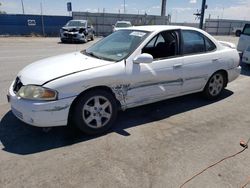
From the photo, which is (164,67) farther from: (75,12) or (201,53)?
(75,12)

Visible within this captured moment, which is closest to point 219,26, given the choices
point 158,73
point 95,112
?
point 158,73

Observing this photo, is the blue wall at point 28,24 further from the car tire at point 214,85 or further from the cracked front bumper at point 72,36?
the car tire at point 214,85

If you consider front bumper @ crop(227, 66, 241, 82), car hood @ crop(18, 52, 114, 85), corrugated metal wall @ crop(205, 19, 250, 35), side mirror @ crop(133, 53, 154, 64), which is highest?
side mirror @ crop(133, 53, 154, 64)

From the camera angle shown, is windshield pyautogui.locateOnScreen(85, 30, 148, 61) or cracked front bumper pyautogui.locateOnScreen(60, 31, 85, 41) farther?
cracked front bumper pyautogui.locateOnScreen(60, 31, 85, 41)

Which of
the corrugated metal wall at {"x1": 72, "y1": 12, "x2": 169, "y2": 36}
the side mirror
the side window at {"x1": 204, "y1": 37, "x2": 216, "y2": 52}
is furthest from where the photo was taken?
the corrugated metal wall at {"x1": 72, "y1": 12, "x2": 169, "y2": 36}

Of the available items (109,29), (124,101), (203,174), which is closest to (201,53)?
(124,101)

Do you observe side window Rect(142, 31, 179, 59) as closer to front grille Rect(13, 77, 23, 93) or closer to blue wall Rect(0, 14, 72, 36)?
front grille Rect(13, 77, 23, 93)

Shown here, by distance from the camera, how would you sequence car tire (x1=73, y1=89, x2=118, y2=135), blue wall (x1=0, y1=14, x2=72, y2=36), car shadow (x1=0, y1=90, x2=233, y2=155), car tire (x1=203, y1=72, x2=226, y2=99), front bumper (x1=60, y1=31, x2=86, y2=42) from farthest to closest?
blue wall (x1=0, y1=14, x2=72, y2=36)
front bumper (x1=60, y1=31, x2=86, y2=42)
car tire (x1=203, y1=72, x2=226, y2=99)
car tire (x1=73, y1=89, x2=118, y2=135)
car shadow (x1=0, y1=90, x2=233, y2=155)

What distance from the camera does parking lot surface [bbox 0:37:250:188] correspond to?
2795mm

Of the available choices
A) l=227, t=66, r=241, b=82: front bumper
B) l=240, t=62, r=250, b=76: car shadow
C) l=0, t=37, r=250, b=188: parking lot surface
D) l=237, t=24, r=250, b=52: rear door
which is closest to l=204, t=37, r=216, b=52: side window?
l=227, t=66, r=241, b=82: front bumper

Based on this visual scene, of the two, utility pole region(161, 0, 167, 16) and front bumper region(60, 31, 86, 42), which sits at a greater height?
utility pole region(161, 0, 167, 16)

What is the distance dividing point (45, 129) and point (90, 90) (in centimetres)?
88

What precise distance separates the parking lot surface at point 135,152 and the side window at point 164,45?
108 cm

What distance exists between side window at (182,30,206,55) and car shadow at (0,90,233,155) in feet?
3.67
